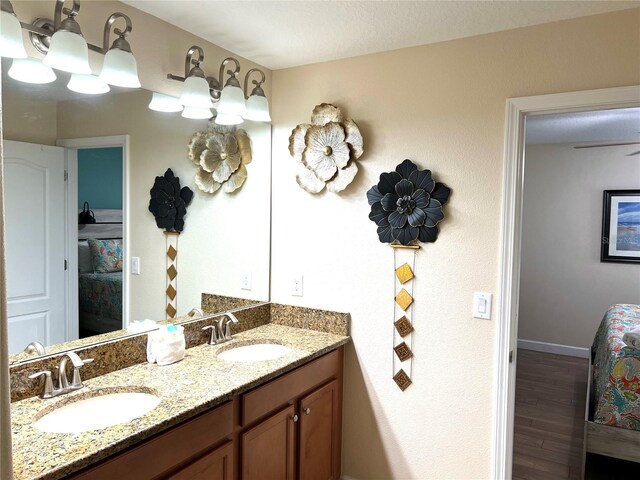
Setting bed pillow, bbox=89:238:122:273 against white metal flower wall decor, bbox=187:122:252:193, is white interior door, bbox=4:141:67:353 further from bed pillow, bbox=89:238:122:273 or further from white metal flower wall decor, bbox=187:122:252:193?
white metal flower wall decor, bbox=187:122:252:193

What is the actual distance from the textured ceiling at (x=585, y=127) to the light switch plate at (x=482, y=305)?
200 cm

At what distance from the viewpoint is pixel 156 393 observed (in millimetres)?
1614

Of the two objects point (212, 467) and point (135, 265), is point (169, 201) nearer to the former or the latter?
point (135, 265)

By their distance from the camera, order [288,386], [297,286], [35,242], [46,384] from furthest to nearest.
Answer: [297,286] < [288,386] < [35,242] < [46,384]

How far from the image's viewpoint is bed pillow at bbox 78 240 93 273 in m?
1.81

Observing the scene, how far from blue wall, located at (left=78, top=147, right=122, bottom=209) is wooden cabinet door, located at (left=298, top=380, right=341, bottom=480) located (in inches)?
48.0

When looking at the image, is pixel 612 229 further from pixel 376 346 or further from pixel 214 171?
pixel 214 171

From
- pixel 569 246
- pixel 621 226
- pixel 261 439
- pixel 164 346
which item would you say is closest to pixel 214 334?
pixel 164 346

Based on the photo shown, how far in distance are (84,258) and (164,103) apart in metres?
0.77

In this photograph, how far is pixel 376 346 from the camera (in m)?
2.38

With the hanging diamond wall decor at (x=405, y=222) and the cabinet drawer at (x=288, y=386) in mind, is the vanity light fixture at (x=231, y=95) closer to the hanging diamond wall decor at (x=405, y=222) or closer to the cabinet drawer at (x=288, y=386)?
the hanging diamond wall decor at (x=405, y=222)

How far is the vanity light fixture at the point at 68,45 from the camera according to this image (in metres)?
1.46

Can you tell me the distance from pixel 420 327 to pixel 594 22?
4.86 ft

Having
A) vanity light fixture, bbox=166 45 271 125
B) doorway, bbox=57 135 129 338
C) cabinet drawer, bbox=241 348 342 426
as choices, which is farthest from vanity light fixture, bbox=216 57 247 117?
cabinet drawer, bbox=241 348 342 426
